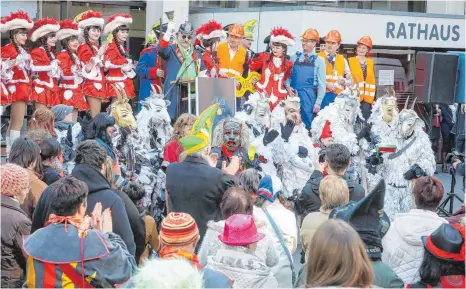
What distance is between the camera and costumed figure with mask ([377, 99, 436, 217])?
9000mm

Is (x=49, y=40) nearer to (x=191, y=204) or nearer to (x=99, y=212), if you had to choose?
(x=191, y=204)

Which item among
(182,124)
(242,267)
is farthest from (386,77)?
(242,267)

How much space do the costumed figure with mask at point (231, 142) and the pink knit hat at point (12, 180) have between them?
3016 mm

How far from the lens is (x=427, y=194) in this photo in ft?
17.0

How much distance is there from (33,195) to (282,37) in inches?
269

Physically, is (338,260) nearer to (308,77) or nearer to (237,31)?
(308,77)

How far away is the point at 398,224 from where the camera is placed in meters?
5.04

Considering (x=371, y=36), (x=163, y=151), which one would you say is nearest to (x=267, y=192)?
(x=163, y=151)

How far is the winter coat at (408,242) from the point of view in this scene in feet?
16.3

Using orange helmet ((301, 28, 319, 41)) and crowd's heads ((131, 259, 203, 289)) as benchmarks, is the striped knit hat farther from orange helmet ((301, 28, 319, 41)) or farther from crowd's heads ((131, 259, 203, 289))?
orange helmet ((301, 28, 319, 41))

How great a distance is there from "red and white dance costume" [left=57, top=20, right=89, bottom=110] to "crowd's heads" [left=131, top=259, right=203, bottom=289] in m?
8.12

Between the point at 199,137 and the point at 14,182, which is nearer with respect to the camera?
the point at 14,182

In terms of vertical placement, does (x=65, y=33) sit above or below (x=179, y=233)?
above

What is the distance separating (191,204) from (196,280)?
263cm
